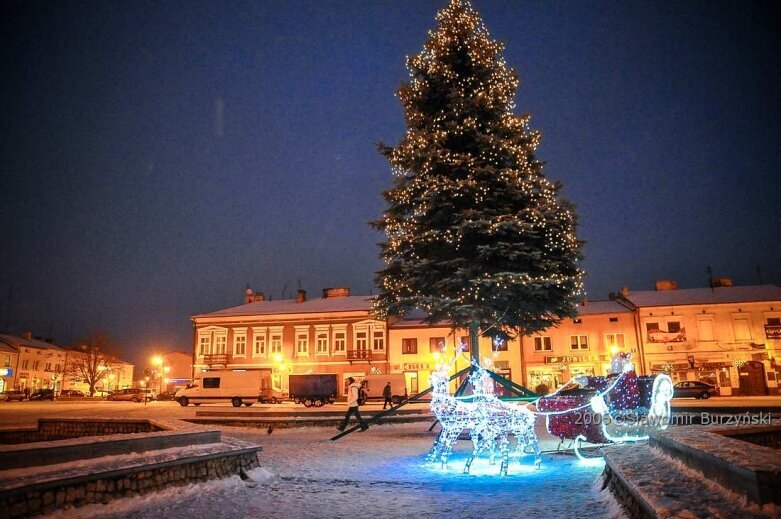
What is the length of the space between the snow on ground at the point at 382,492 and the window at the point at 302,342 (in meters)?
31.9

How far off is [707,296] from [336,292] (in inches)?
1187

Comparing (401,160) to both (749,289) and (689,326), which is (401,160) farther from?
(749,289)

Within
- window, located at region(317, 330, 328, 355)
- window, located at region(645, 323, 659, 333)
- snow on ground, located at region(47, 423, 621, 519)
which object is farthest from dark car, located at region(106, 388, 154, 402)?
snow on ground, located at region(47, 423, 621, 519)

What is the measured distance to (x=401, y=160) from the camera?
16938 millimetres

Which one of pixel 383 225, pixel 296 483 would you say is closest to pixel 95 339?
pixel 383 225

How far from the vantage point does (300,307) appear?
45875 millimetres

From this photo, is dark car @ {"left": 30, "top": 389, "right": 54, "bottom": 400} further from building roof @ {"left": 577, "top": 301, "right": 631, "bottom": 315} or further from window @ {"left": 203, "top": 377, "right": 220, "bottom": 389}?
building roof @ {"left": 577, "top": 301, "right": 631, "bottom": 315}

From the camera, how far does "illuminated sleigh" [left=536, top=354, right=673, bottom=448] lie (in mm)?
11062

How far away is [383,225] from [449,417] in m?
8.29

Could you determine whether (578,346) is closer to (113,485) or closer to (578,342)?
(578,342)

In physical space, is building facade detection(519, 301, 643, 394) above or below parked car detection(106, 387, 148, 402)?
above

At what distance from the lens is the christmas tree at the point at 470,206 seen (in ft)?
51.5

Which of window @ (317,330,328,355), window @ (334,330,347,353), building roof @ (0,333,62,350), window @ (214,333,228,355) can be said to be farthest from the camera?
building roof @ (0,333,62,350)

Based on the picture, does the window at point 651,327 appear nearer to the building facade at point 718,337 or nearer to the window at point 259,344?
the building facade at point 718,337
